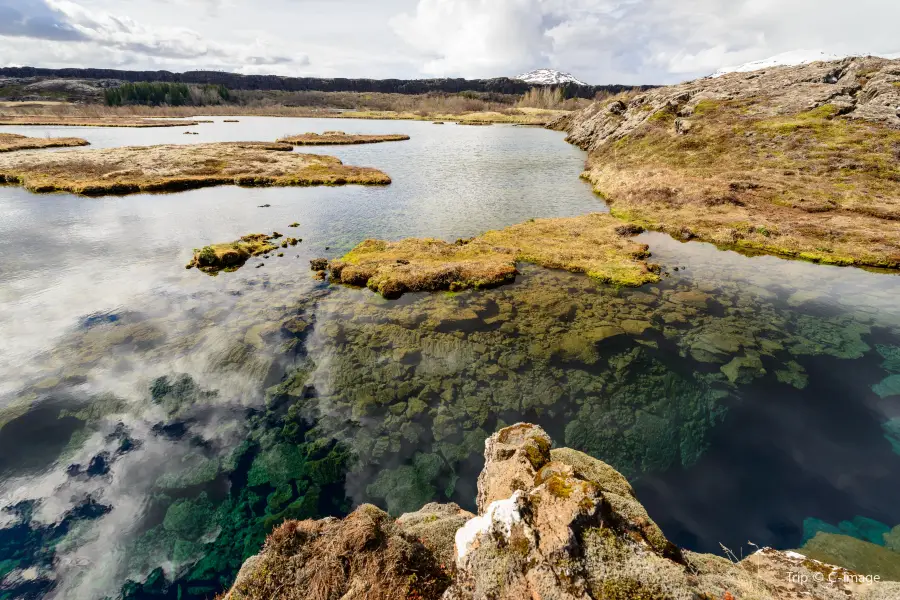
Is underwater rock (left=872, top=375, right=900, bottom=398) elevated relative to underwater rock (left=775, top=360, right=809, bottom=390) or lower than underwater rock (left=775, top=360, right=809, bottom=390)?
elevated

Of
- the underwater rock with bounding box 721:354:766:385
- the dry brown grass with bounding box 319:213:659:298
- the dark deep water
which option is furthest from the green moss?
the dry brown grass with bounding box 319:213:659:298

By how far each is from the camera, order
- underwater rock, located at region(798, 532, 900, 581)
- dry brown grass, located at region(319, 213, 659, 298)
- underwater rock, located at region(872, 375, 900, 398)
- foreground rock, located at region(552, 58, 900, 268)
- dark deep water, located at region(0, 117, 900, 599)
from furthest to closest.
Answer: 1. foreground rock, located at region(552, 58, 900, 268)
2. dry brown grass, located at region(319, 213, 659, 298)
3. underwater rock, located at region(872, 375, 900, 398)
4. dark deep water, located at region(0, 117, 900, 599)
5. underwater rock, located at region(798, 532, 900, 581)

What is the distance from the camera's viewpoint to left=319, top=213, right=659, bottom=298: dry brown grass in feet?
111

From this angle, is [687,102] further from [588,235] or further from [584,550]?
[584,550]

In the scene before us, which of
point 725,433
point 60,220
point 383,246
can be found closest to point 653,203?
point 383,246

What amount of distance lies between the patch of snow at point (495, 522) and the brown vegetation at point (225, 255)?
A: 37048 mm

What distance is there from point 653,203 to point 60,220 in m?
83.4

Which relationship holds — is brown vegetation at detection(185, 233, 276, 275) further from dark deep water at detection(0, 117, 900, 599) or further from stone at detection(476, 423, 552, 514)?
stone at detection(476, 423, 552, 514)

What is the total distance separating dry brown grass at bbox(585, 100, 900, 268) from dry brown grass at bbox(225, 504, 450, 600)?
48.7 metres

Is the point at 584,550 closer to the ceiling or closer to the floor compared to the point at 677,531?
closer to the ceiling

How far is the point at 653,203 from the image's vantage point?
57.1m

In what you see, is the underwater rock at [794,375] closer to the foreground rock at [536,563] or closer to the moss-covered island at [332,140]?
the foreground rock at [536,563]

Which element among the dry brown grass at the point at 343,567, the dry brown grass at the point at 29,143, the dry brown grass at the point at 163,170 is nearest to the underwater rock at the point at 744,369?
the dry brown grass at the point at 343,567

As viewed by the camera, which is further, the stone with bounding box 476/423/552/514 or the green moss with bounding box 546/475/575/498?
the stone with bounding box 476/423/552/514
